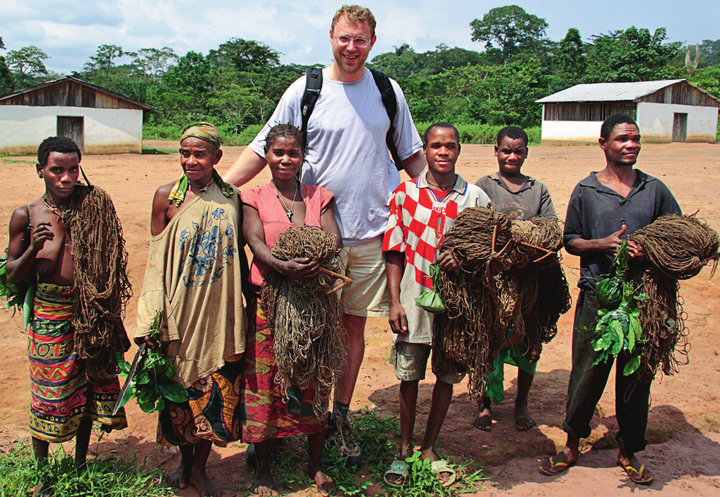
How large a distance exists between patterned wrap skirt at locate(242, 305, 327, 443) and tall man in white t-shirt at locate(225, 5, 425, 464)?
52 centimetres

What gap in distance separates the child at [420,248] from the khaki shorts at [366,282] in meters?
0.17

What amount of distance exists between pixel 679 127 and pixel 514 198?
30052mm

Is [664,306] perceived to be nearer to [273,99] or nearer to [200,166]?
[200,166]

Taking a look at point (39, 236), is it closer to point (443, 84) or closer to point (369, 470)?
point (369, 470)

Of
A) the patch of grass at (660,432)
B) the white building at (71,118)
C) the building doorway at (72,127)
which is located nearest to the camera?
the patch of grass at (660,432)

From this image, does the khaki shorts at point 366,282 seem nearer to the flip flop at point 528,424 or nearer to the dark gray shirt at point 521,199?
the dark gray shirt at point 521,199

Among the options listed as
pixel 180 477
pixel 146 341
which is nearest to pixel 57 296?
pixel 146 341

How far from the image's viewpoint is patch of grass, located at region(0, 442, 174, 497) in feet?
9.70

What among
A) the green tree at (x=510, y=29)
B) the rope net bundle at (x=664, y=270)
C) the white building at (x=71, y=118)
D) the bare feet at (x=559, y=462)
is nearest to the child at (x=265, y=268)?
the bare feet at (x=559, y=462)

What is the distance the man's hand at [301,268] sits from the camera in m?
2.67

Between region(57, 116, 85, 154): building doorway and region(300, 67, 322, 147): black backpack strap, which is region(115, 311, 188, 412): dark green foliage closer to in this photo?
region(300, 67, 322, 147): black backpack strap

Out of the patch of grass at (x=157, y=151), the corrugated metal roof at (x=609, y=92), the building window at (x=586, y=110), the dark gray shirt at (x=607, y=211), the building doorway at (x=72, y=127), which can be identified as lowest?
the dark gray shirt at (x=607, y=211)

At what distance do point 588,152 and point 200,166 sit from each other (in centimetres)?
2153

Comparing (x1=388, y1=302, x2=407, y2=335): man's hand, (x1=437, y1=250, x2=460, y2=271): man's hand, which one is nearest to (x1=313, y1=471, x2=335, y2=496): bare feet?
(x1=388, y1=302, x2=407, y2=335): man's hand
